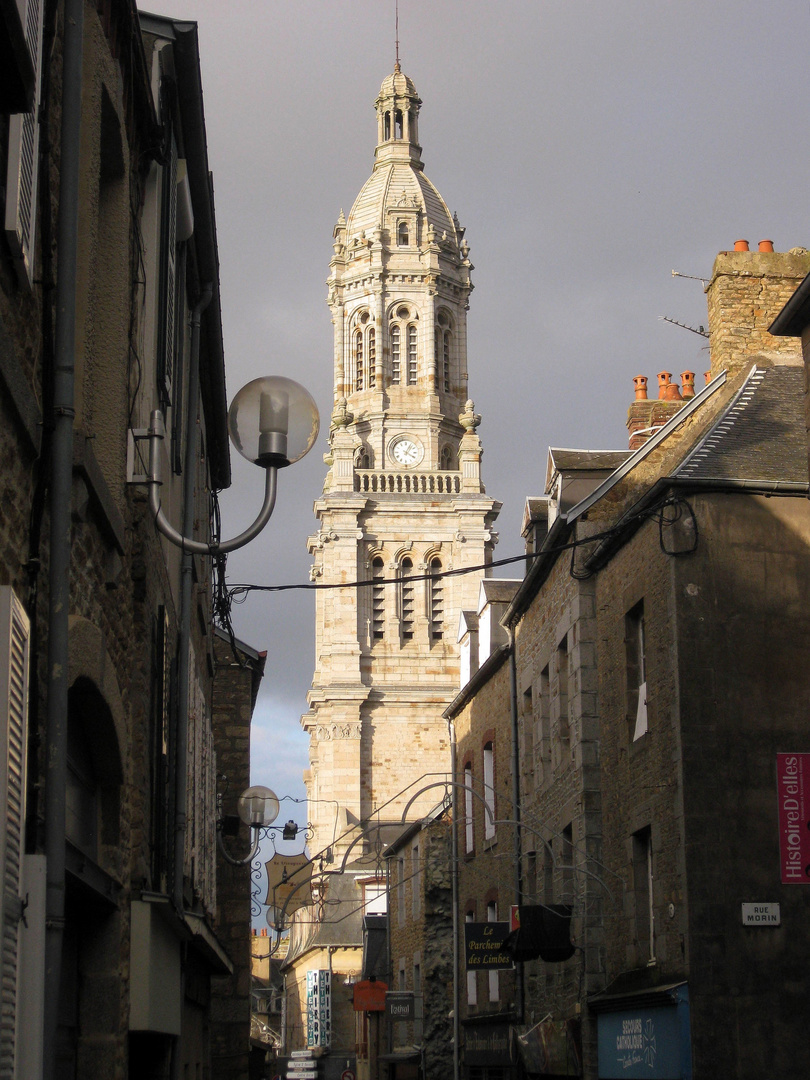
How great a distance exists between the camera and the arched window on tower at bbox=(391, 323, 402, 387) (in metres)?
76.6

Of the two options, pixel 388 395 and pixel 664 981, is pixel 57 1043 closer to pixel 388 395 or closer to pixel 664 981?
pixel 664 981

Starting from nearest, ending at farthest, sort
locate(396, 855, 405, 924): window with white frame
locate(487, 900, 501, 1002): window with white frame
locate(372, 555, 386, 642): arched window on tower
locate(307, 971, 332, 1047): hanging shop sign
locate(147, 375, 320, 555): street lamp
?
locate(147, 375, 320, 555): street lamp, locate(487, 900, 501, 1002): window with white frame, locate(396, 855, 405, 924): window with white frame, locate(307, 971, 332, 1047): hanging shop sign, locate(372, 555, 386, 642): arched window on tower

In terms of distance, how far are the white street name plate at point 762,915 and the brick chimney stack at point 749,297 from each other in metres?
7.46

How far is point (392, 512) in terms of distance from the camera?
230 ft

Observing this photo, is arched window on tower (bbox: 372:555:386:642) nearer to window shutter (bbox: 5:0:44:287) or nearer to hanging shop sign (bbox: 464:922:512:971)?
hanging shop sign (bbox: 464:922:512:971)

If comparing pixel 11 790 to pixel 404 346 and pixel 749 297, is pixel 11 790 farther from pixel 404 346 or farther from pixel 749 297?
pixel 404 346

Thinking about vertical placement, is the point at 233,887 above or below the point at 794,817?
below

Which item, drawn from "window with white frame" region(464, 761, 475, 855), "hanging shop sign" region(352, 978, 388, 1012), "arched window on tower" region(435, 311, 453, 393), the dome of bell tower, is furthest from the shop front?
the dome of bell tower

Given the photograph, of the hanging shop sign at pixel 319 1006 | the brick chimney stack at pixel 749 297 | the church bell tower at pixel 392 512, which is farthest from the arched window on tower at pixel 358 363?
the brick chimney stack at pixel 749 297

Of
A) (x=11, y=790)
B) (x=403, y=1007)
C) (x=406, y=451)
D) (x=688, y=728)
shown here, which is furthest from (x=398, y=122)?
(x=11, y=790)

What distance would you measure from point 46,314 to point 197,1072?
41.3 feet

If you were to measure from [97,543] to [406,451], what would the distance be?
6623 cm

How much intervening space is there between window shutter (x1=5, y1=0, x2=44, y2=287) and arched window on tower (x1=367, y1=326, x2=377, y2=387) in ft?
232

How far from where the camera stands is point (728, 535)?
16094 millimetres
